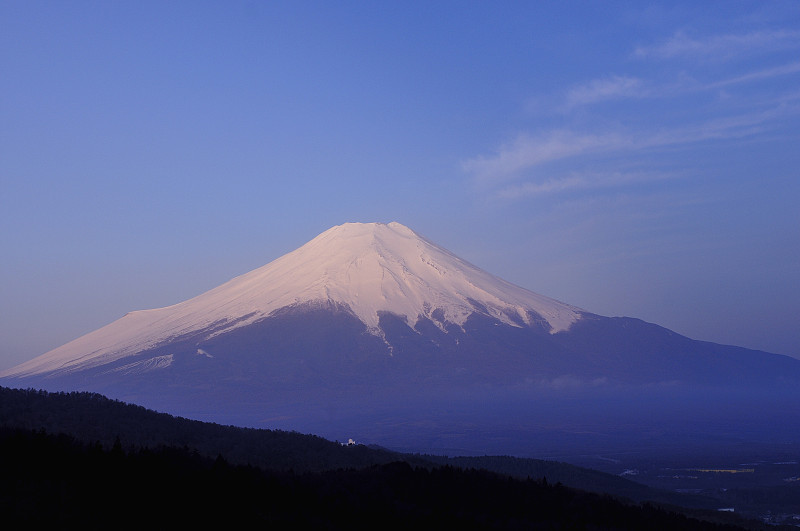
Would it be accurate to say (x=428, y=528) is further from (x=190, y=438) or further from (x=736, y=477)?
(x=736, y=477)

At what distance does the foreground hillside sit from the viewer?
18172mm

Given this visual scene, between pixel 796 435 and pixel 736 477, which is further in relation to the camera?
pixel 796 435

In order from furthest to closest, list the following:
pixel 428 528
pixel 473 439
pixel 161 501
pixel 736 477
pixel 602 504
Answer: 1. pixel 473 439
2. pixel 736 477
3. pixel 602 504
4. pixel 428 528
5. pixel 161 501

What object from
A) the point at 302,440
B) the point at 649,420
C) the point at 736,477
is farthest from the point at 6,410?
the point at 649,420

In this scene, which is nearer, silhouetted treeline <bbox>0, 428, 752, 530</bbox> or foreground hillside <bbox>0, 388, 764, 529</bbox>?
silhouetted treeline <bbox>0, 428, 752, 530</bbox>

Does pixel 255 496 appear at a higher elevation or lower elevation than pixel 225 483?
lower

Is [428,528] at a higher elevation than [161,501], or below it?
below

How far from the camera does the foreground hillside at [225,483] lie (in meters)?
18.2

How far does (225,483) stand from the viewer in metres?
21.4

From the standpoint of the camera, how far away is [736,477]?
81.7m

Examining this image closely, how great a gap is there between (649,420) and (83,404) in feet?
531

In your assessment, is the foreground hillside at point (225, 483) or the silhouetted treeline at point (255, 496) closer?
the silhouetted treeline at point (255, 496)

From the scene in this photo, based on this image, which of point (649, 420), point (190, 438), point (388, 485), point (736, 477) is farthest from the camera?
point (649, 420)

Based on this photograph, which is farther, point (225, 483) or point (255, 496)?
point (225, 483)
